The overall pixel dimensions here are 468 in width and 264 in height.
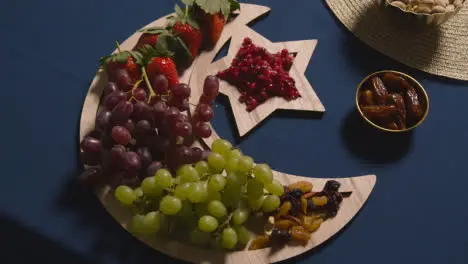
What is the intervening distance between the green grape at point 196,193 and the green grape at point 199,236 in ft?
0.24

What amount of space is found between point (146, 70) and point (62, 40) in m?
0.28

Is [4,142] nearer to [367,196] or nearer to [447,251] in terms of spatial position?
[367,196]

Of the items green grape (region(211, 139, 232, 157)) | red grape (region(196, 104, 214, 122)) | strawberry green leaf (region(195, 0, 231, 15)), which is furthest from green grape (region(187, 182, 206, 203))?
strawberry green leaf (region(195, 0, 231, 15))

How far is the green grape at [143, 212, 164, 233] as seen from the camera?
38.6 inches

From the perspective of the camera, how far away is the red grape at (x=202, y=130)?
43.7 inches

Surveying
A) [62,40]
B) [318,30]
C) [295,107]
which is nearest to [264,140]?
[295,107]

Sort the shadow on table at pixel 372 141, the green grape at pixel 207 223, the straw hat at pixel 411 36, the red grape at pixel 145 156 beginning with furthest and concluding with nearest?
1. the straw hat at pixel 411 36
2. the shadow on table at pixel 372 141
3. the red grape at pixel 145 156
4. the green grape at pixel 207 223

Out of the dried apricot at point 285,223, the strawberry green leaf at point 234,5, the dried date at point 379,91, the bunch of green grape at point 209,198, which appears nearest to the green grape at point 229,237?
the bunch of green grape at point 209,198

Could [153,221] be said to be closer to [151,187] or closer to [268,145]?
[151,187]

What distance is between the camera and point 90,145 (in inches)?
41.9

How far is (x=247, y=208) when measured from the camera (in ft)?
3.35

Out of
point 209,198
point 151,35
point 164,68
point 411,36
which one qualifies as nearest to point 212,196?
point 209,198

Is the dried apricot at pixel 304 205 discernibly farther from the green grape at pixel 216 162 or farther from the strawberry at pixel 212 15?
the strawberry at pixel 212 15

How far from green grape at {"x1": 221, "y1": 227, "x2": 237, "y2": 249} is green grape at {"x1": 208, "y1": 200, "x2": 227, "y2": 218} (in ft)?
0.10
